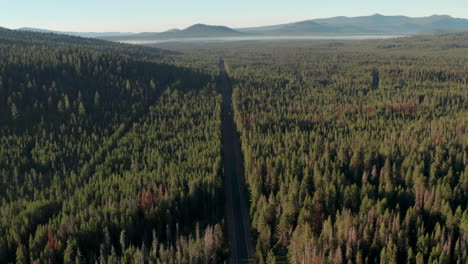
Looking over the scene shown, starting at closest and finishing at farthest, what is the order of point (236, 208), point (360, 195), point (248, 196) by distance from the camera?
point (360, 195)
point (236, 208)
point (248, 196)

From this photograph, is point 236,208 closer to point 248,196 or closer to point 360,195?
point 248,196

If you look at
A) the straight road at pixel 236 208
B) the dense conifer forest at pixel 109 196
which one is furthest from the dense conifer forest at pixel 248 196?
the straight road at pixel 236 208

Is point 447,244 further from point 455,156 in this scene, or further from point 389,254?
point 455,156

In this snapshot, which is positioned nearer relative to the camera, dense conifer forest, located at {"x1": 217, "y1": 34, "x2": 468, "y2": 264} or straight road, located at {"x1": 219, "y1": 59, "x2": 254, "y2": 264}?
dense conifer forest, located at {"x1": 217, "y1": 34, "x2": 468, "y2": 264}

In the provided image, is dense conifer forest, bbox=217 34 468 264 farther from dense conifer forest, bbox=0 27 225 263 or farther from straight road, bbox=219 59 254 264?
dense conifer forest, bbox=0 27 225 263

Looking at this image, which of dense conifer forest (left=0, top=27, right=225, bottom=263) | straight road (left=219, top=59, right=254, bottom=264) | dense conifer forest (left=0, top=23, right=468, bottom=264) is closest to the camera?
dense conifer forest (left=0, top=23, right=468, bottom=264)

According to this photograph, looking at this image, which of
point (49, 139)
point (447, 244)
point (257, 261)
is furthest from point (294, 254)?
point (49, 139)

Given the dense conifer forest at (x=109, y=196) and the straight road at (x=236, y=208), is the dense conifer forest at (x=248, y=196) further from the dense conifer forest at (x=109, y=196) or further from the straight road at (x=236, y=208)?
the straight road at (x=236, y=208)

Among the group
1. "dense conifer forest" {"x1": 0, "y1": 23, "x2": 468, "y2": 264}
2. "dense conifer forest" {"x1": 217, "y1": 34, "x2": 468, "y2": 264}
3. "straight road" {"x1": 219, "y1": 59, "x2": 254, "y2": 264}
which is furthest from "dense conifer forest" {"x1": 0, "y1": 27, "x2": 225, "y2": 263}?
"dense conifer forest" {"x1": 217, "y1": 34, "x2": 468, "y2": 264}

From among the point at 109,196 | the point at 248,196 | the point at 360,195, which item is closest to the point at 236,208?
the point at 248,196

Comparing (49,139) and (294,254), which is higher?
(49,139)

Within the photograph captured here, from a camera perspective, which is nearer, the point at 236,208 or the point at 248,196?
the point at 236,208
